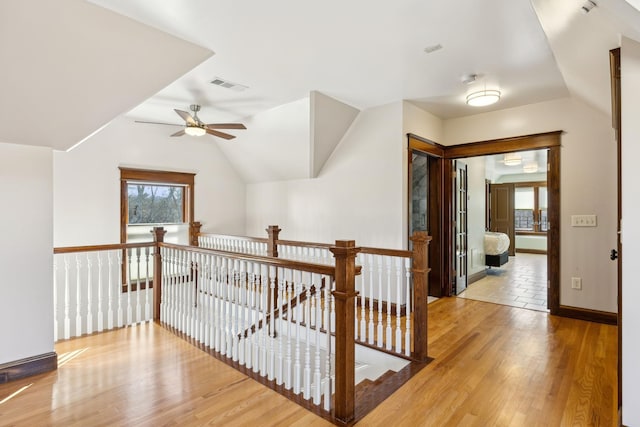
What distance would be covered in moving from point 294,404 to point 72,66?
285 centimetres

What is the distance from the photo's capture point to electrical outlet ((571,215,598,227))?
381 cm

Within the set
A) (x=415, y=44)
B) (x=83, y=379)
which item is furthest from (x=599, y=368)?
(x=83, y=379)

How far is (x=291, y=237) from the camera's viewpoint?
5.71 metres

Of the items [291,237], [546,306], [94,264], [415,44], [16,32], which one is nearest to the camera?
[16,32]

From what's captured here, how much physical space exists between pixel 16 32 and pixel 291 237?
4.20 meters

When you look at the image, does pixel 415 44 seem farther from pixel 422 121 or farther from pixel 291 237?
pixel 291 237

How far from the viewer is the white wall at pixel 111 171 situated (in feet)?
14.9

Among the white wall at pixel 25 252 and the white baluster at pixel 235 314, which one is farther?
the white baluster at pixel 235 314

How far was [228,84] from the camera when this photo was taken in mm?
3752

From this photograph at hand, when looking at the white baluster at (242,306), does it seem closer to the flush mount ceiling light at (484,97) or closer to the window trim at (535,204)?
the flush mount ceiling light at (484,97)

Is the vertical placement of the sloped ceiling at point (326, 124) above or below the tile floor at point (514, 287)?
above

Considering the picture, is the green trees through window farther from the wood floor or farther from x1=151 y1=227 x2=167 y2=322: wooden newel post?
the wood floor

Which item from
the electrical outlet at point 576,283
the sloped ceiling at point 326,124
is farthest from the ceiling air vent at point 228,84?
the electrical outlet at point 576,283

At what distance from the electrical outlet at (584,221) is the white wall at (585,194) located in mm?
41
